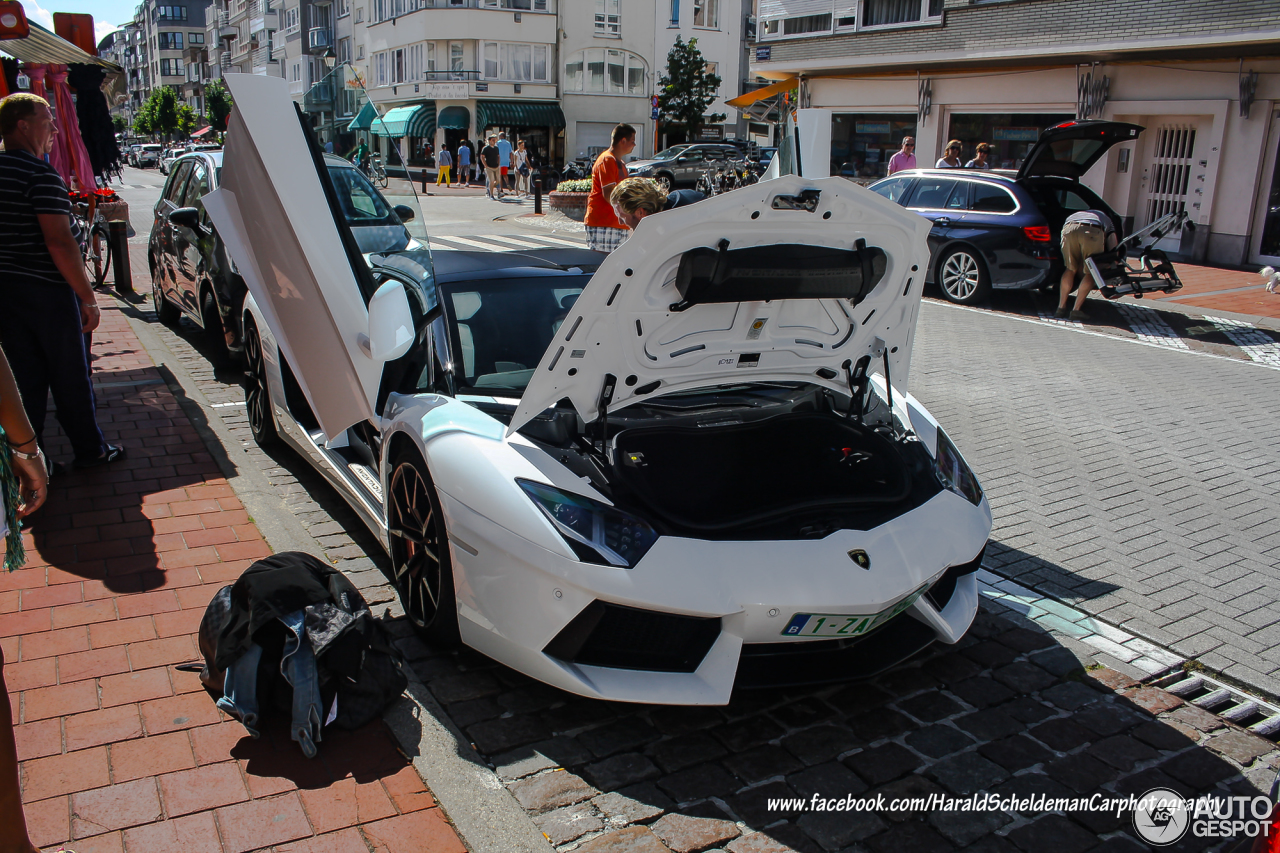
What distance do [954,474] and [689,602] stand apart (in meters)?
1.46

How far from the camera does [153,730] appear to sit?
2.96 meters

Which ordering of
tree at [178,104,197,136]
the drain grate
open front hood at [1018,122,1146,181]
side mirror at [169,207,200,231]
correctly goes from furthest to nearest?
tree at [178,104,197,136]
open front hood at [1018,122,1146,181]
side mirror at [169,207,200,231]
the drain grate

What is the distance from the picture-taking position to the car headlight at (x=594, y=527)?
2.84 meters

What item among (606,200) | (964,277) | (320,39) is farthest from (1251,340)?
(320,39)

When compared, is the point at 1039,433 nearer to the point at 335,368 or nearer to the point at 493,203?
the point at 335,368

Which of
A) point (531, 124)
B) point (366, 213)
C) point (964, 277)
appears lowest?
point (964, 277)

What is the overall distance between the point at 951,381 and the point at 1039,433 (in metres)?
1.59

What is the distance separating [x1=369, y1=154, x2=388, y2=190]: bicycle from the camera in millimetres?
3706

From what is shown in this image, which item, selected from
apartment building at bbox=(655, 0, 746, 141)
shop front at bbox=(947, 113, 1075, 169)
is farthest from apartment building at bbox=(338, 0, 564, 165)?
shop front at bbox=(947, 113, 1075, 169)

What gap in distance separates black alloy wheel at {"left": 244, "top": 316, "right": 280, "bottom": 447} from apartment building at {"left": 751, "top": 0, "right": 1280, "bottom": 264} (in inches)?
610

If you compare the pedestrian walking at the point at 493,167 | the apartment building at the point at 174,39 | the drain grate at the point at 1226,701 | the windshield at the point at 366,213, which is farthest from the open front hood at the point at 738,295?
the apartment building at the point at 174,39

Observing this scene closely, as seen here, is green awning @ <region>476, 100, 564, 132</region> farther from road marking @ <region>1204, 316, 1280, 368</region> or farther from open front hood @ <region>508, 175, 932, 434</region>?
open front hood @ <region>508, 175, 932, 434</region>

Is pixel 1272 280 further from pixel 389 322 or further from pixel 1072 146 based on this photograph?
pixel 389 322

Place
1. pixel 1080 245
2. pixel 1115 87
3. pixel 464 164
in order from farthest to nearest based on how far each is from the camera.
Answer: pixel 464 164
pixel 1115 87
pixel 1080 245
